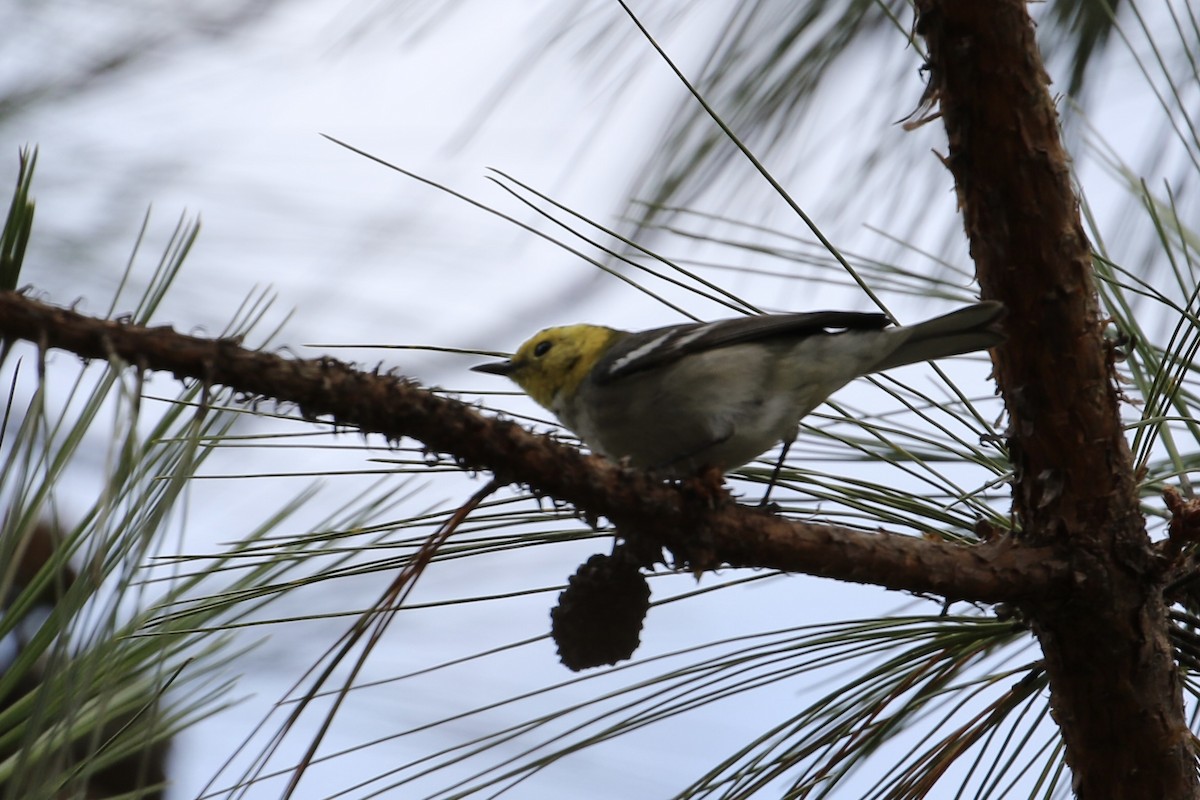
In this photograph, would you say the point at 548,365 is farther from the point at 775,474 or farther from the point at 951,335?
the point at 951,335

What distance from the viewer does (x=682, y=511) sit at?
1638 mm

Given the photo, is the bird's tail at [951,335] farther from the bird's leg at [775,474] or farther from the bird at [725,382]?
the bird's leg at [775,474]

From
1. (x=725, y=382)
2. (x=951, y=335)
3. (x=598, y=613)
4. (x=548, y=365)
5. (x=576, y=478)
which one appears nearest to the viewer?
(x=576, y=478)

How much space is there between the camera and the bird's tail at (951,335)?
5.94 ft

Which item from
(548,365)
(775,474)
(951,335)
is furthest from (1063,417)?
(548,365)

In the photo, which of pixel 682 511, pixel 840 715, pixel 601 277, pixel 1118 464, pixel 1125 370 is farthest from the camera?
pixel 601 277

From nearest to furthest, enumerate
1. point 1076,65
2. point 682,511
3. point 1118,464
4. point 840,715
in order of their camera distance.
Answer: point 682,511 < point 1118,464 < point 840,715 < point 1076,65

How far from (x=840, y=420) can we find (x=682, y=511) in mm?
622

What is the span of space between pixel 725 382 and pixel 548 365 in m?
0.50

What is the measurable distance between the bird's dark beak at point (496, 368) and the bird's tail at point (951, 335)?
83cm

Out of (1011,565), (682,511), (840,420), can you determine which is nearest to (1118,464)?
(1011,565)

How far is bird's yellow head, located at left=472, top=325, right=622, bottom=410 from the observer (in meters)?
2.81

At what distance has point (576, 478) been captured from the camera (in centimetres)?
148

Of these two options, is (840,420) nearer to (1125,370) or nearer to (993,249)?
(993,249)
